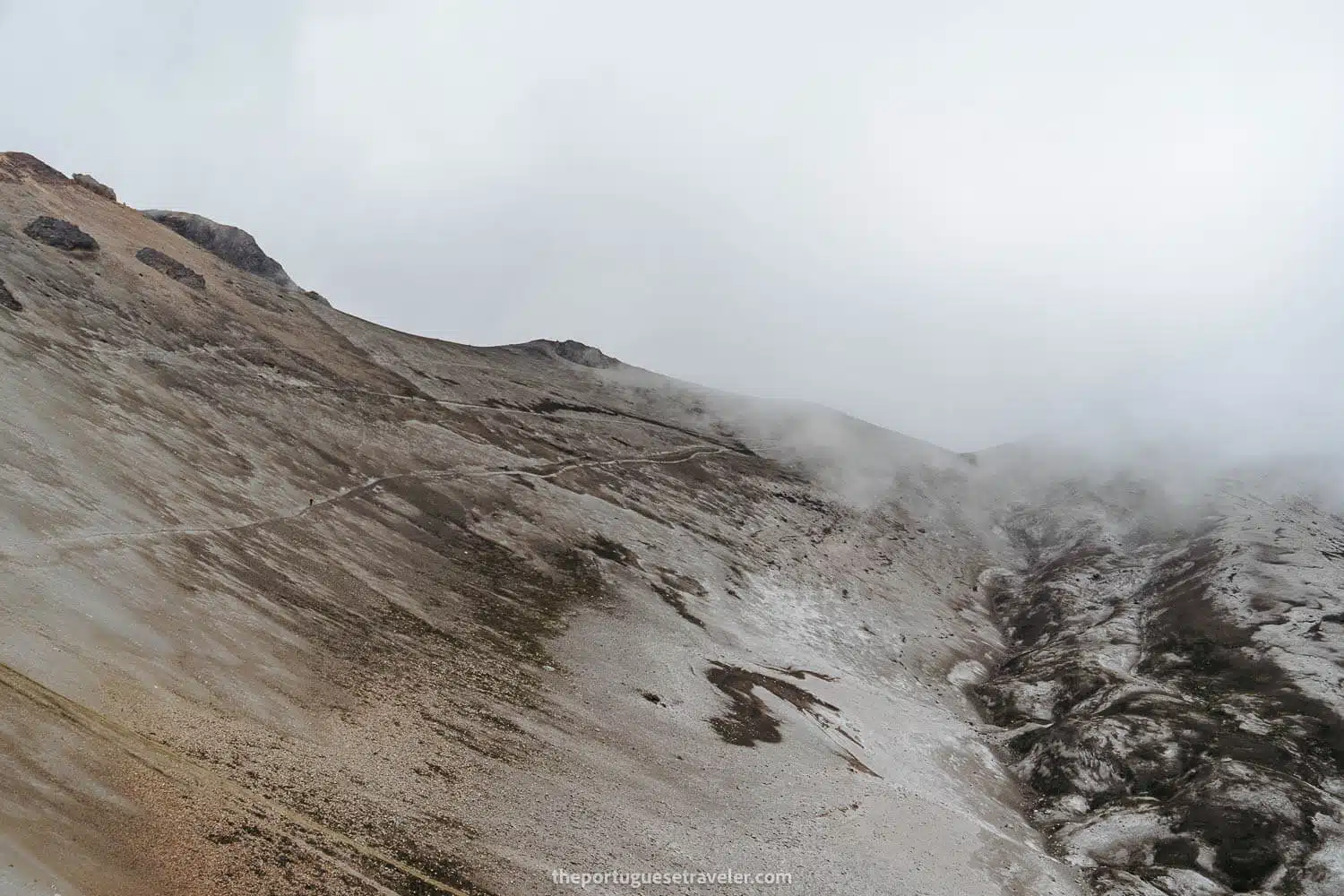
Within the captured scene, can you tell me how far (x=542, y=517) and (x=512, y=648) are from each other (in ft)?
73.7

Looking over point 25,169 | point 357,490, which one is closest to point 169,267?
point 25,169

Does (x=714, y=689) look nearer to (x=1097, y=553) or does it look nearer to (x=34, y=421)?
(x=34, y=421)

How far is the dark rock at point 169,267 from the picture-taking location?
75938 mm

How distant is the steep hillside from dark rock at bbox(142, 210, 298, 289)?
16771mm

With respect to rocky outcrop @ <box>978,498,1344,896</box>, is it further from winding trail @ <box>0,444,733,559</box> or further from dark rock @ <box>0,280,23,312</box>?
dark rock @ <box>0,280,23,312</box>

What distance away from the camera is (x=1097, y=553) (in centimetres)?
9575

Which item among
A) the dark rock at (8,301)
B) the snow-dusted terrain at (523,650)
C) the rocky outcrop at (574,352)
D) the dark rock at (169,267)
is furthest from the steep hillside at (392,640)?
the rocky outcrop at (574,352)

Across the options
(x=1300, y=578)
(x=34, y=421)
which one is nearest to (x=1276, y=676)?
(x=1300, y=578)

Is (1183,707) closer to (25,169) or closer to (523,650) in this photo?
(523,650)

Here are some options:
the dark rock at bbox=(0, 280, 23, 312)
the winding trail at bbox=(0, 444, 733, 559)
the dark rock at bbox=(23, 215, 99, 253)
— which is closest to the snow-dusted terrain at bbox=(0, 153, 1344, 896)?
the winding trail at bbox=(0, 444, 733, 559)

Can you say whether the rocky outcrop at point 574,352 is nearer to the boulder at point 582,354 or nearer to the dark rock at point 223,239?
the boulder at point 582,354

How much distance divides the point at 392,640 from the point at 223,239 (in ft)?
311

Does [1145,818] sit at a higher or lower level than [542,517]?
lower

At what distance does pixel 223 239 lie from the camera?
112m
